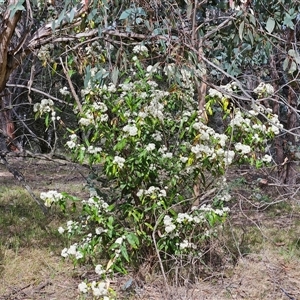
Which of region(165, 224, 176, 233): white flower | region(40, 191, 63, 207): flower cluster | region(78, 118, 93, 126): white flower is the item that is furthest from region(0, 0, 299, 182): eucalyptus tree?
region(165, 224, 176, 233): white flower

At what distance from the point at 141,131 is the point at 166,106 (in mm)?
362

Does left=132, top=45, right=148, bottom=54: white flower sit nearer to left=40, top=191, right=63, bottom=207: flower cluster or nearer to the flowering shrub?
the flowering shrub

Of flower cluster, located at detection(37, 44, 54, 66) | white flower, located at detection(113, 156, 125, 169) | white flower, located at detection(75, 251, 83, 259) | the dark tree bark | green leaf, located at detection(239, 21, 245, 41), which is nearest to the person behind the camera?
the dark tree bark

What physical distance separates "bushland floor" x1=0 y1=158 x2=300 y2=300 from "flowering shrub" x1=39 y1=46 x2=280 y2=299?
0.28 m

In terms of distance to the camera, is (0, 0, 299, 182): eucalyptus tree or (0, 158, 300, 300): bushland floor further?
(0, 158, 300, 300): bushland floor

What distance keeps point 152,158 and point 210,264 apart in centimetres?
118

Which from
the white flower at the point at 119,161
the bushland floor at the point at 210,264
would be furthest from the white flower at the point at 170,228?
the white flower at the point at 119,161

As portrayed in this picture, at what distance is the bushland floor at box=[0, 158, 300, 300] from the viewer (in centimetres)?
357

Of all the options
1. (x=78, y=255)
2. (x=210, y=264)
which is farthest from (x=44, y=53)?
(x=210, y=264)

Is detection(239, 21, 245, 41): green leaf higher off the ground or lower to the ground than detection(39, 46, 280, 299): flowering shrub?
higher

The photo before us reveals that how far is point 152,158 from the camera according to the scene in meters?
3.32

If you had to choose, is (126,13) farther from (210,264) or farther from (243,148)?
(210,264)

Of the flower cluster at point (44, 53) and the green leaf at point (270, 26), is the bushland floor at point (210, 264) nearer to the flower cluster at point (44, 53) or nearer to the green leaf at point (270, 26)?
the flower cluster at point (44, 53)

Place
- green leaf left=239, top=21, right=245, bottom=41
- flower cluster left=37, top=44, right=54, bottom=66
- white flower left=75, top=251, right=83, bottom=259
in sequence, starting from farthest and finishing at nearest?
white flower left=75, top=251, right=83, bottom=259
flower cluster left=37, top=44, right=54, bottom=66
green leaf left=239, top=21, right=245, bottom=41
